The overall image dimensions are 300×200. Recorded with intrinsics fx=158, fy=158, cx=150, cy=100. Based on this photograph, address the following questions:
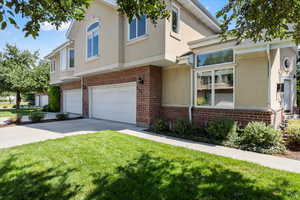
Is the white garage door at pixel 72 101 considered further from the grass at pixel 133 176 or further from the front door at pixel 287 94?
the front door at pixel 287 94

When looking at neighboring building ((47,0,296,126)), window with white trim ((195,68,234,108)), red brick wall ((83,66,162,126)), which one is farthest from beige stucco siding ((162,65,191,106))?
window with white trim ((195,68,234,108))

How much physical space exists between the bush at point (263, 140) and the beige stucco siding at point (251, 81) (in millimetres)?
1180

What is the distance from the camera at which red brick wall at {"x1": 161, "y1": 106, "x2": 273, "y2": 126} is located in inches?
240

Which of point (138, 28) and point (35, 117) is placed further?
point (35, 117)

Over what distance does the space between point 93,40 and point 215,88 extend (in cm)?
845

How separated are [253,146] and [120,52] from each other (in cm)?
755

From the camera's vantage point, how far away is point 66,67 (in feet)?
46.9

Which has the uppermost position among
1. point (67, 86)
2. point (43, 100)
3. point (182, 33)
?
point (182, 33)

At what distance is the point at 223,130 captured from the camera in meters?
6.11

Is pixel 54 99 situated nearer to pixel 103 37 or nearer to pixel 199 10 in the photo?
pixel 103 37

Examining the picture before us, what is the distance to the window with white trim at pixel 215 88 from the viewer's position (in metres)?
6.97

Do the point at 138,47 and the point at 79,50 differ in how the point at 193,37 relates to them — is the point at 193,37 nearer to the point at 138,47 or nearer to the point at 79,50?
the point at 138,47

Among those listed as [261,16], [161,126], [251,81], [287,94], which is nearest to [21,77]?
[161,126]

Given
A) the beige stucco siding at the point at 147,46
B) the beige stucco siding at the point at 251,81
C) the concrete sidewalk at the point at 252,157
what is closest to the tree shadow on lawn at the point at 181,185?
the concrete sidewalk at the point at 252,157
